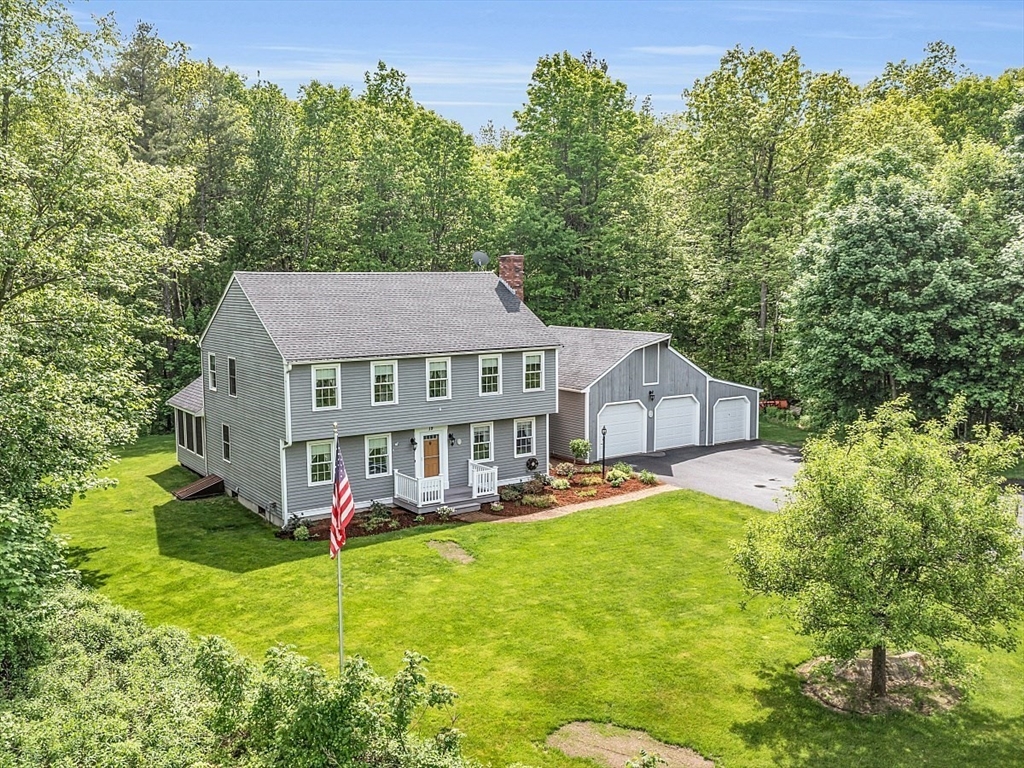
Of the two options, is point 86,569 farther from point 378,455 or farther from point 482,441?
point 482,441

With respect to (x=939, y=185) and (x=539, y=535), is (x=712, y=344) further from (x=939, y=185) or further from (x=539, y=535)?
(x=539, y=535)

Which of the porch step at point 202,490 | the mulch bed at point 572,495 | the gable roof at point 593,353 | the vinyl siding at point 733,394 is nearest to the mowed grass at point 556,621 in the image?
the porch step at point 202,490

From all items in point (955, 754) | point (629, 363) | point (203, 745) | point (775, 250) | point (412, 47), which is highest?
point (412, 47)

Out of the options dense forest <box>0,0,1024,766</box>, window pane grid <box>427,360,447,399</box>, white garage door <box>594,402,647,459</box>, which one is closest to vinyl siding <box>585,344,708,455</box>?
white garage door <box>594,402,647,459</box>

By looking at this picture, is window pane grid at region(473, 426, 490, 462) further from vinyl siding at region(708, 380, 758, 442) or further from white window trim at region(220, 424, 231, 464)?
vinyl siding at region(708, 380, 758, 442)

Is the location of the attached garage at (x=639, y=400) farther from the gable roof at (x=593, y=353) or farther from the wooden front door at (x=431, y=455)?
the wooden front door at (x=431, y=455)

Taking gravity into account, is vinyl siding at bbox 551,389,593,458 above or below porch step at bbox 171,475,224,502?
above

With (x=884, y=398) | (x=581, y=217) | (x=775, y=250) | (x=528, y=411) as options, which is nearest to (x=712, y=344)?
(x=775, y=250)
